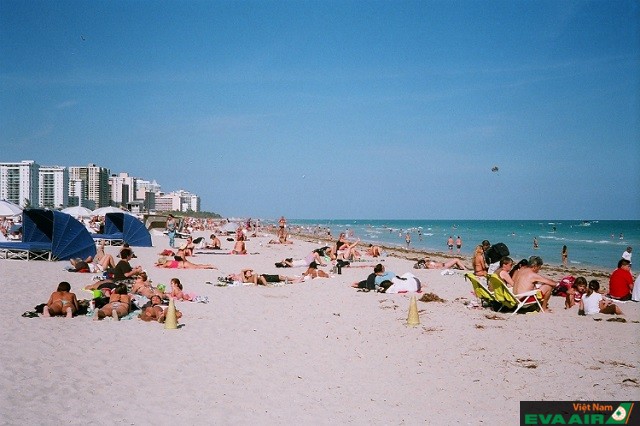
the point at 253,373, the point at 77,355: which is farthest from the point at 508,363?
the point at 77,355

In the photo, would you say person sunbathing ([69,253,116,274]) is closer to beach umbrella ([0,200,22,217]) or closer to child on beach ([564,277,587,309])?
child on beach ([564,277,587,309])

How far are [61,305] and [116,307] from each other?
2.87 feet

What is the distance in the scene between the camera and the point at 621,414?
4.75 meters

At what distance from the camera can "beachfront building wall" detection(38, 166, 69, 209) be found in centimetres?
11950

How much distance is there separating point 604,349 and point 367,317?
3.95 m

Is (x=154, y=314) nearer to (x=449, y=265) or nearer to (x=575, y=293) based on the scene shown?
(x=575, y=293)

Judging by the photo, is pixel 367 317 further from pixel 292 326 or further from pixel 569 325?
pixel 569 325

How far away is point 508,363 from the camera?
663 centimetres

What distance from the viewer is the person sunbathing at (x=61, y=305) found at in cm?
865

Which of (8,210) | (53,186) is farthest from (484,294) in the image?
(53,186)

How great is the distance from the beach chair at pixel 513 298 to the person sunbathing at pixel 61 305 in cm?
755

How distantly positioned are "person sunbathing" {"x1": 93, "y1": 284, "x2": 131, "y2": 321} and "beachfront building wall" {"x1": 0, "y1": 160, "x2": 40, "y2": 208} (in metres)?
115

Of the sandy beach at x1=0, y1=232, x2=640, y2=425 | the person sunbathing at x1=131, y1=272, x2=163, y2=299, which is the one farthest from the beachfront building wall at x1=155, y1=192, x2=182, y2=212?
the sandy beach at x1=0, y1=232, x2=640, y2=425

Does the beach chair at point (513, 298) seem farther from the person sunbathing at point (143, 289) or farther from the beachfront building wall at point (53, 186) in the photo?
the beachfront building wall at point (53, 186)
